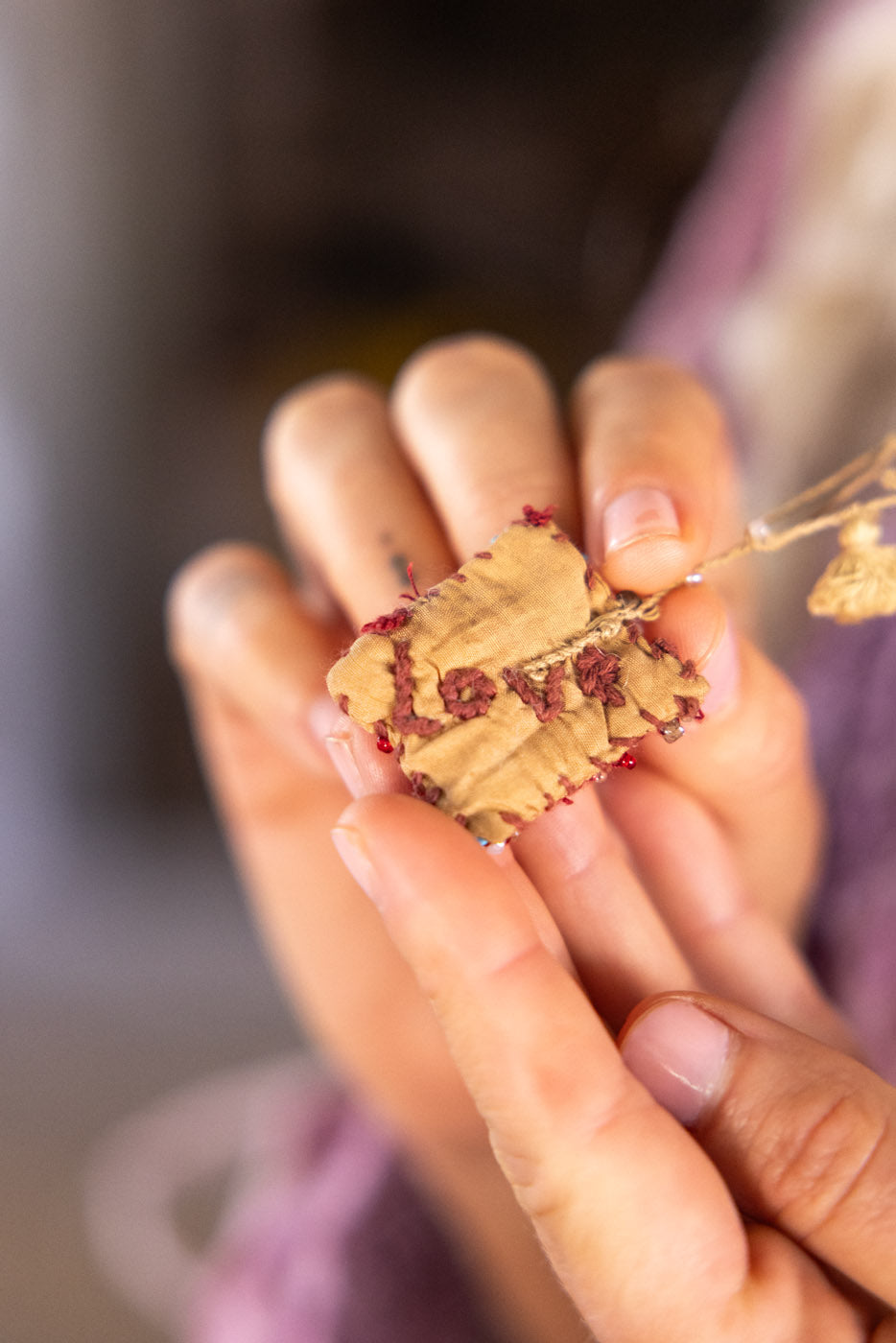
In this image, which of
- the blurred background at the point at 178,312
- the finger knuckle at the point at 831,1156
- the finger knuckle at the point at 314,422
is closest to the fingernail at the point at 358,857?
the finger knuckle at the point at 831,1156

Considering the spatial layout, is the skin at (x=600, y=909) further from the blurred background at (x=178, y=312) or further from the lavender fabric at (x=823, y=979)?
the blurred background at (x=178, y=312)

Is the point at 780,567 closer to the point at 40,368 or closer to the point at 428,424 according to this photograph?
the point at 428,424

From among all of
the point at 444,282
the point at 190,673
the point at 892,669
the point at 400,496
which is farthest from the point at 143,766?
the point at 892,669

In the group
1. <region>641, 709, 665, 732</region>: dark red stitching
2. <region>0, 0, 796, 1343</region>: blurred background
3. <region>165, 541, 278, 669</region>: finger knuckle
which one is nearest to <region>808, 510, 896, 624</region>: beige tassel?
<region>641, 709, 665, 732</region>: dark red stitching

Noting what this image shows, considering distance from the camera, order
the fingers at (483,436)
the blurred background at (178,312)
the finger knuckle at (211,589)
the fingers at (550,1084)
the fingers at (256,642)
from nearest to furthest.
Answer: the fingers at (550,1084) < the fingers at (483,436) < the fingers at (256,642) < the finger knuckle at (211,589) < the blurred background at (178,312)

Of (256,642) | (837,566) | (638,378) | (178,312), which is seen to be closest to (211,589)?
(256,642)

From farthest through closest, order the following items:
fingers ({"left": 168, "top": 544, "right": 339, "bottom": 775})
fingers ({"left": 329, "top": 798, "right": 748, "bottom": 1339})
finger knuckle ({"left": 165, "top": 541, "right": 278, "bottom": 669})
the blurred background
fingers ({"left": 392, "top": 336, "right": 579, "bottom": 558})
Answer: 1. the blurred background
2. finger knuckle ({"left": 165, "top": 541, "right": 278, "bottom": 669})
3. fingers ({"left": 168, "top": 544, "right": 339, "bottom": 775})
4. fingers ({"left": 392, "top": 336, "right": 579, "bottom": 558})
5. fingers ({"left": 329, "top": 798, "right": 748, "bottom": 1339})

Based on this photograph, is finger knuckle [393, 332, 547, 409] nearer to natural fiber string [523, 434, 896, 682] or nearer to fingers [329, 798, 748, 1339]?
natural fiber string [523, 434, 896, 682]
